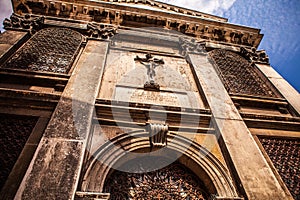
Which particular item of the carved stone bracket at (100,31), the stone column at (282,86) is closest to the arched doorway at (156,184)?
the stone column at (282,86)

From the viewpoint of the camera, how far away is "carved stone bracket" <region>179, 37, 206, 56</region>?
8.20m

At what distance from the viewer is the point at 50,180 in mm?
3061

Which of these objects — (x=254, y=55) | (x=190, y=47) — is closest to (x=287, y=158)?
(x=190, y=47)

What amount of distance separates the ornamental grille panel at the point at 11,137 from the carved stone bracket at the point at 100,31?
14.7 ft

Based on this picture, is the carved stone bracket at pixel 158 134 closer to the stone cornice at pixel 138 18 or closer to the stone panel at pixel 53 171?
the stone panel at pixel 53 171

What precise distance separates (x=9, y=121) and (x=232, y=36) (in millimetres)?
9506

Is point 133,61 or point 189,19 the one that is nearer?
point 133,61

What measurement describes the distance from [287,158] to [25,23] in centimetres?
942

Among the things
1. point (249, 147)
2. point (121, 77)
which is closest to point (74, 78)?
point (121, 77)

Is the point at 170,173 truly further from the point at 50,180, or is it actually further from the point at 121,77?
the point at 121,77

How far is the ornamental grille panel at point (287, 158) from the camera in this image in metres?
4.36

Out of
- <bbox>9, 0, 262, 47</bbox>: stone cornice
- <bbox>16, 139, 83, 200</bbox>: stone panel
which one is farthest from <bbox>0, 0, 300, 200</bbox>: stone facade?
<bbox>9, 0, 262, 47</bbox>: stone cornice

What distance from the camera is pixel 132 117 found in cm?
487

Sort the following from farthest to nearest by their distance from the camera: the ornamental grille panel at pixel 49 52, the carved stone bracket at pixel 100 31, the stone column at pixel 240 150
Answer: the carved stone bracket at pixel 100 31, the ornamental grille panel at pixel 49 52, the stone column at pixel 240 150
